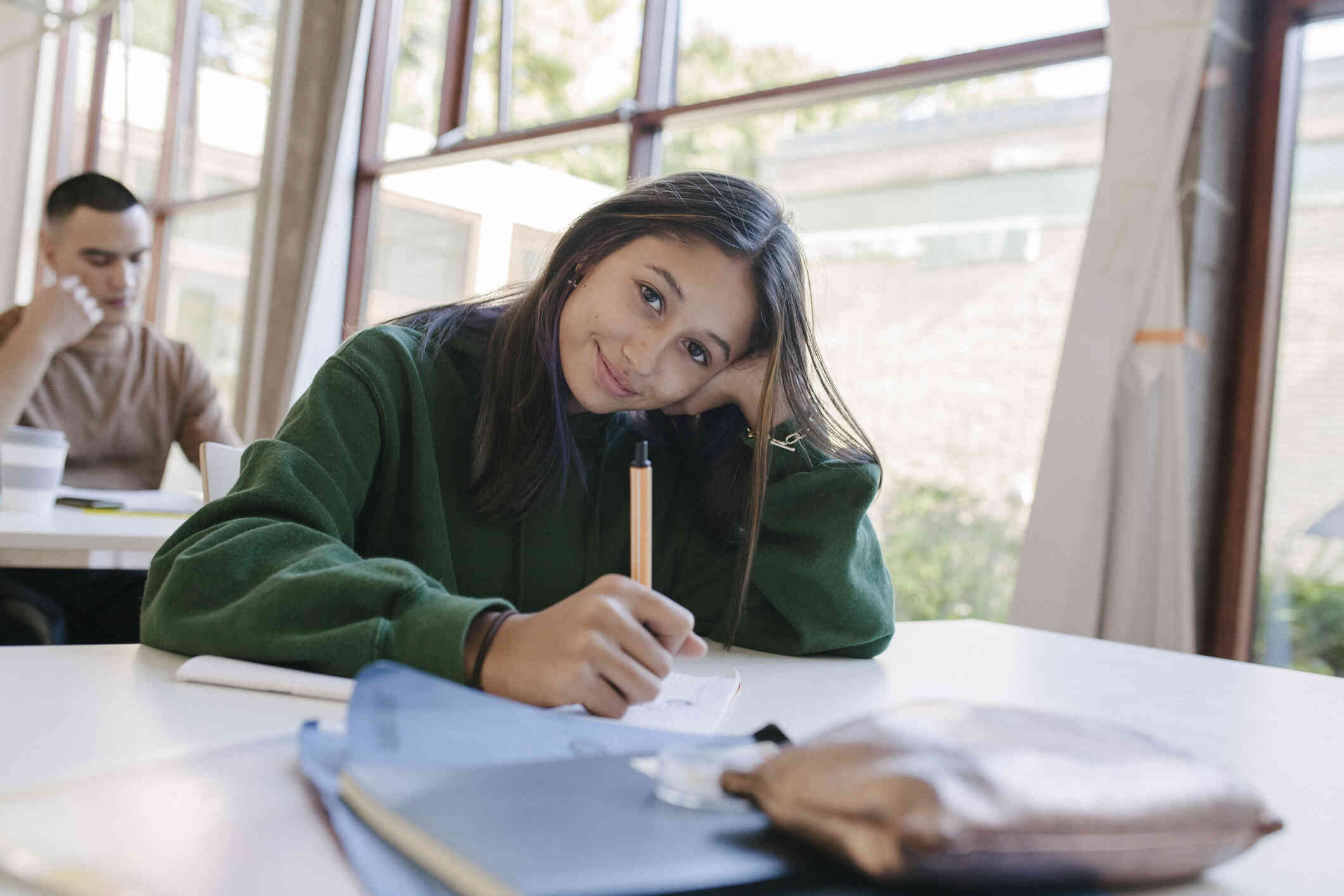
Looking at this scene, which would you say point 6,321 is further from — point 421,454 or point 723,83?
point 421,454

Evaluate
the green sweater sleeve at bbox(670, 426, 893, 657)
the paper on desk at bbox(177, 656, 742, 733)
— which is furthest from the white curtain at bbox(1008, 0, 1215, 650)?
the paper on desk at bbox(177, 656, 742, 733)

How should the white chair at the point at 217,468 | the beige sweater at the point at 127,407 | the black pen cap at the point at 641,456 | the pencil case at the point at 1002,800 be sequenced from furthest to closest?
the beige sweater at the point at 127,407, the white chair at the point at 217,468, the black pen cap at the point at 641,456, the pencil case at the point at 1002,800

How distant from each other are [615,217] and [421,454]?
37 centimetres

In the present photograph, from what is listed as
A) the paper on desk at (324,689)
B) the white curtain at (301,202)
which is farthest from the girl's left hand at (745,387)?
the white curtain at (301,202)

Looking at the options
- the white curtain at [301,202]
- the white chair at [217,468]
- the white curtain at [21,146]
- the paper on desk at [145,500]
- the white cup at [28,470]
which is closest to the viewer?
the white chair at [217,468]

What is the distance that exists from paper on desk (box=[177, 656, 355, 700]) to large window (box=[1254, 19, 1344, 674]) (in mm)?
2033

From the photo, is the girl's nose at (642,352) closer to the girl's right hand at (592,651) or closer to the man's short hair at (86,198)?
the girl's right hand at (592,651)

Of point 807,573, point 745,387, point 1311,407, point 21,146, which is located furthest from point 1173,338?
point 21,146

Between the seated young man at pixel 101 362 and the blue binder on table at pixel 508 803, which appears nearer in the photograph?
the blue binder on table at pixel 508 803

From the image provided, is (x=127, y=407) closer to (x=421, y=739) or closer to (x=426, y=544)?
(x=426, y=544)

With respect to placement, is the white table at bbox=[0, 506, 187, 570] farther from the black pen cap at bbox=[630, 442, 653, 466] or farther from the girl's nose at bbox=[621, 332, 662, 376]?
the black pen cap at bbox=[630, 442, 653, 466]

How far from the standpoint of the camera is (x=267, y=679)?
2.51 feet

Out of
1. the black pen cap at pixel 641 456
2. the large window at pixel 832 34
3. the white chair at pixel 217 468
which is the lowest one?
the white chair at pixel 217 468

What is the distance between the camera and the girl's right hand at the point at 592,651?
73cm
